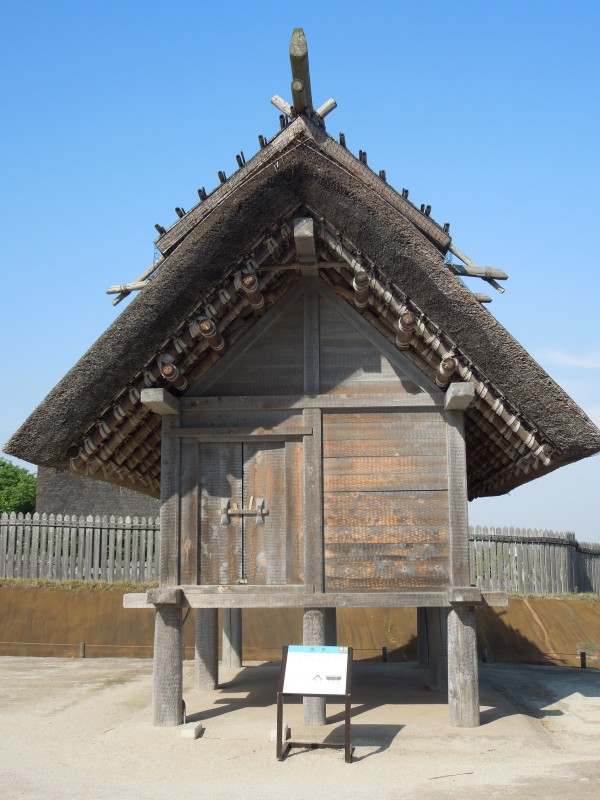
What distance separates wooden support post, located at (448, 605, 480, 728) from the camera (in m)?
6.58

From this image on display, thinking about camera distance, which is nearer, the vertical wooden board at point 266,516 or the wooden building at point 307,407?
the wooden building at point 307,407

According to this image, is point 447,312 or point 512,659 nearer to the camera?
point 447,312

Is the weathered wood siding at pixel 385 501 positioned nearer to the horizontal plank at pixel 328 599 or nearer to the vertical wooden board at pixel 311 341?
the horizontal plank at pixel 328 599

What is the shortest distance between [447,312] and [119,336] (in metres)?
2.69

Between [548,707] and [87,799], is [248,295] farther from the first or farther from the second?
[548,707]

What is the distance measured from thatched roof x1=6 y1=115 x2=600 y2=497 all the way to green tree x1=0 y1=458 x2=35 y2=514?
18619 millimetres

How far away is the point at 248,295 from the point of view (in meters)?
6.81

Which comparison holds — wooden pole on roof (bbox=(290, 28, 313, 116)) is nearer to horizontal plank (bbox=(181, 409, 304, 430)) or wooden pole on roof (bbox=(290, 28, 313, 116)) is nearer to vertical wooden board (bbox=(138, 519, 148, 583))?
horizontal plank (bbox=(181, 409, 304, 430))

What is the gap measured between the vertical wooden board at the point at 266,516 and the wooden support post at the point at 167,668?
0.76 metres

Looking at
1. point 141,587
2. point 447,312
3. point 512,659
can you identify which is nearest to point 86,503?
point 141,587

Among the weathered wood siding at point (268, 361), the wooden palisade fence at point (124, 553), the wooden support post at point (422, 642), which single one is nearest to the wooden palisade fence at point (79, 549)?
the wooden palisade fence at point (124, 553)

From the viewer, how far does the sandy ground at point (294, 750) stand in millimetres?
5105

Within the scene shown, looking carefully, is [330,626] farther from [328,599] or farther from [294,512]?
[294,512]

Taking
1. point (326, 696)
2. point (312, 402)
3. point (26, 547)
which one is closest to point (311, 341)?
point (312, 402)
